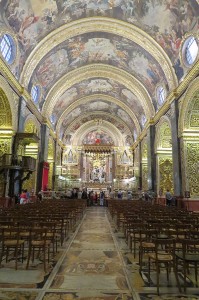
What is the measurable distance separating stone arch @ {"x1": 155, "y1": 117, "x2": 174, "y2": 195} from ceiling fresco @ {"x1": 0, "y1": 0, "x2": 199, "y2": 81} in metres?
5.77

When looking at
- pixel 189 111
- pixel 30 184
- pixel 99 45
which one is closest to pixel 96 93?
pixel 99 45

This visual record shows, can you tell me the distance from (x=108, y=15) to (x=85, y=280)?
633 inches

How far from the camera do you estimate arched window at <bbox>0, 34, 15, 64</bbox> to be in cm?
1278

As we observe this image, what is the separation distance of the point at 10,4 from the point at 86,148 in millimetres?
22886

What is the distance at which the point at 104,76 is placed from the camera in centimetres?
2217

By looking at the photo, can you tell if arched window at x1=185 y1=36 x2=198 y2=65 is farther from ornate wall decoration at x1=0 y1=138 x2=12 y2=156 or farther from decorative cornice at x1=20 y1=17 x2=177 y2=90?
ornate wall decoration at x1=0 y1=138 x2=12 y2=156

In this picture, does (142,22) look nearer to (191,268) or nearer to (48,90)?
(48,90)

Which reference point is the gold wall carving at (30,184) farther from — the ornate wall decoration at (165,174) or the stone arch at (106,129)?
the stone arch at (106,129)

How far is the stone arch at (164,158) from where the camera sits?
741 inches

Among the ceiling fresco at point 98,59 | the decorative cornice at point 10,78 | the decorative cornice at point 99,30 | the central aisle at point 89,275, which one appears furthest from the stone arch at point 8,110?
the central aisle at point 89,275

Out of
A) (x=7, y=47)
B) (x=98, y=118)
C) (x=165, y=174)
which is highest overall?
(x=98, y=118)

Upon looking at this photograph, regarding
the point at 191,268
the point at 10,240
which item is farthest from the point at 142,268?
the point at 10,240

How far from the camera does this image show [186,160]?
536 inches

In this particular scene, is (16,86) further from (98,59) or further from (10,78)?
(98,59)
